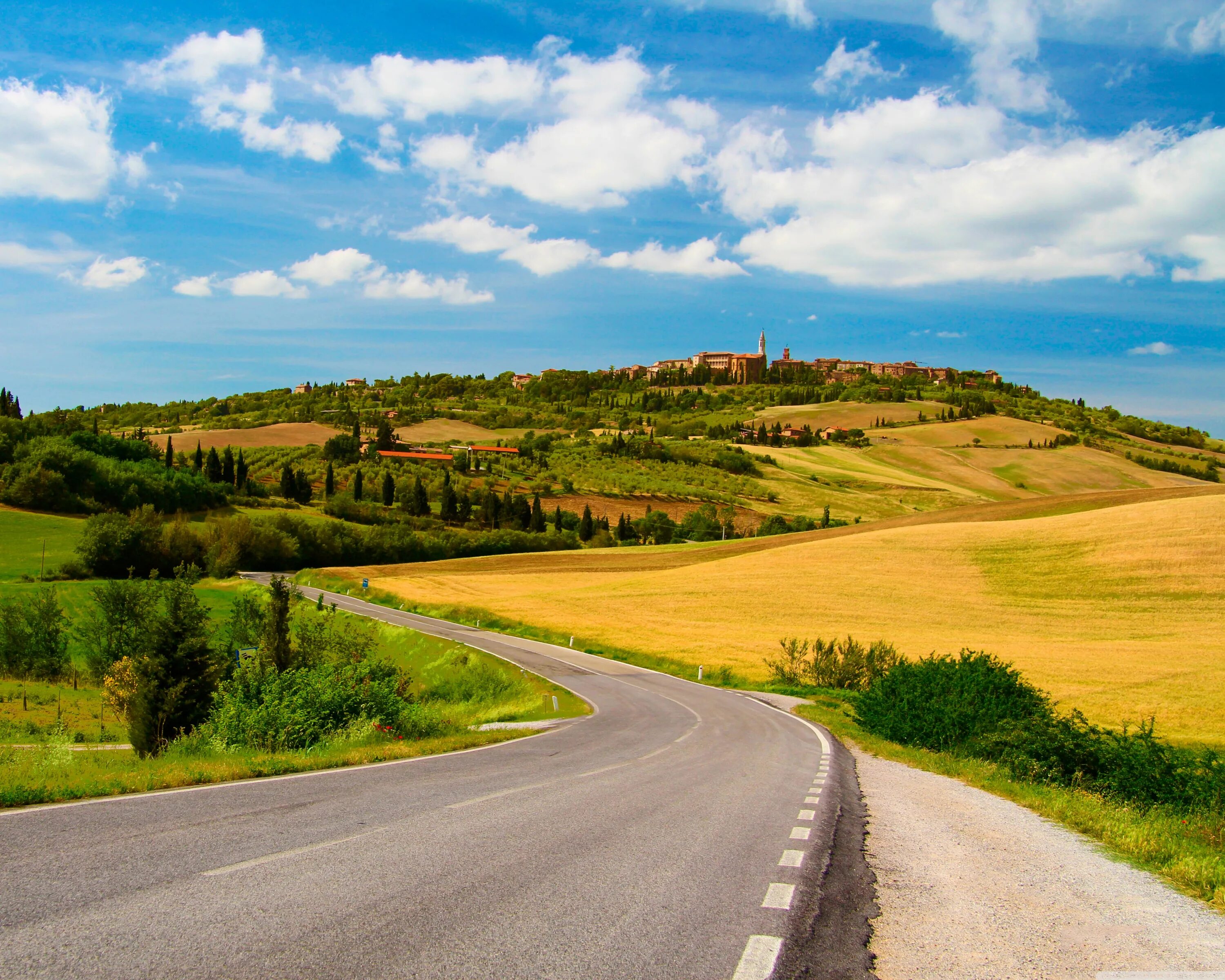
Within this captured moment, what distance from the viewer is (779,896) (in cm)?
655

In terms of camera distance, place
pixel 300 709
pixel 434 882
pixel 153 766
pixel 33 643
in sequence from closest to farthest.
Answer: pixel 434 882, pixel 153 766, pixel 300 709, pixel 33 643

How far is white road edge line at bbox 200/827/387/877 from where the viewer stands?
6.46m

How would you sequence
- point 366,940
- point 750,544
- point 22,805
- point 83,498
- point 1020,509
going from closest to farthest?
point 366,940 < point 22,805 < point 1020,509 < point 750,544 < point 83,498

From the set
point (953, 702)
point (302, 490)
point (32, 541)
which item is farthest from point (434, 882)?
point (302, 490)

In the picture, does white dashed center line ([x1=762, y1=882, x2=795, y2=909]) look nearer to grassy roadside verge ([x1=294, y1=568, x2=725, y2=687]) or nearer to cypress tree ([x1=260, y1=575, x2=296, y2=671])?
cypress tree ([x1=260, y1=575, x2=296, y2=671])

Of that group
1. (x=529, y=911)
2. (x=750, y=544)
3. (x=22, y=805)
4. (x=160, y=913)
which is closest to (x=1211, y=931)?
(x=529, y=911)

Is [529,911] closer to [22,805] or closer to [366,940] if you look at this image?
[366,940]

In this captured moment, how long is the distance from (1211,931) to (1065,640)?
4495cm

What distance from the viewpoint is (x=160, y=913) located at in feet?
17.9

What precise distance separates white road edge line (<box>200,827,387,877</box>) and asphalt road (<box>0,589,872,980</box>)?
0.03m

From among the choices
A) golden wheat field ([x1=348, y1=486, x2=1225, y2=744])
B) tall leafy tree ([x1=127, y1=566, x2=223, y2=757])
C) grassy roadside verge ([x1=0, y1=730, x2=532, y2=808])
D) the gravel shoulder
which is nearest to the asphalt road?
the gravel shoulder

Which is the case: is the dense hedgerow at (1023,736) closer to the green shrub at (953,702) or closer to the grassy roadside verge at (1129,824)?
the green shrub at (953,702)

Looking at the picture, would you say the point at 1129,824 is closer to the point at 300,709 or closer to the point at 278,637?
the point at 300,709

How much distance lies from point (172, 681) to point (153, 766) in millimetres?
13282
